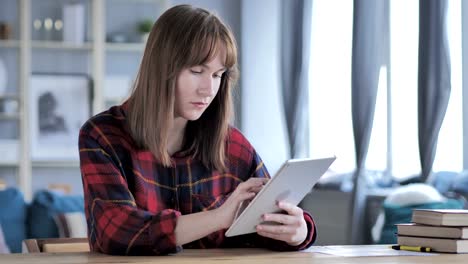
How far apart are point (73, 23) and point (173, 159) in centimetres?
510

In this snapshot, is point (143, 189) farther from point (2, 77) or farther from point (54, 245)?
point (2, 77)

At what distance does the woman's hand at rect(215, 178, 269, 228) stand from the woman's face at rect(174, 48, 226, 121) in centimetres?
27

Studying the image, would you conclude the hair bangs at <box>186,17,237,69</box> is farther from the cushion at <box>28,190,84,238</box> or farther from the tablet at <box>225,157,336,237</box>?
the cushion at <box>28,190,84,238</box>

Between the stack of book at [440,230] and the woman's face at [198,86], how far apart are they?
24.4 inches

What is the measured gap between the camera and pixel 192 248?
2.43 metres

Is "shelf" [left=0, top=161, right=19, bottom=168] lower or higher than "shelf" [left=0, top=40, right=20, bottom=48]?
lower

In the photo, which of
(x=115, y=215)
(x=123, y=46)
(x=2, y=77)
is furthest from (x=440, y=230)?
(x=2, y=77)

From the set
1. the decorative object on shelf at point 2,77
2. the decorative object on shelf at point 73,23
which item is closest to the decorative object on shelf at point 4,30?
the decorative object on shelf at point 2,77

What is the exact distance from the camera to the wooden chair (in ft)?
8.67

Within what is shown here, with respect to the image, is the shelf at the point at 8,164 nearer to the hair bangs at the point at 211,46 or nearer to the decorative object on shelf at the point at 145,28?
the decorative object on shelf at the point at 145,28

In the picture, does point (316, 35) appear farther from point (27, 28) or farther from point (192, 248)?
point (192, 248)

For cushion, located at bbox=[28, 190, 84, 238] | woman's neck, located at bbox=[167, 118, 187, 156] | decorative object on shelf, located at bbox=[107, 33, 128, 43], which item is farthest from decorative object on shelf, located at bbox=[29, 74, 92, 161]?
woman's neck, located at bbox=[167, 118, 187, 156]

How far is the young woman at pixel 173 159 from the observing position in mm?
2178

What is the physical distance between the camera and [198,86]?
7.53ft
